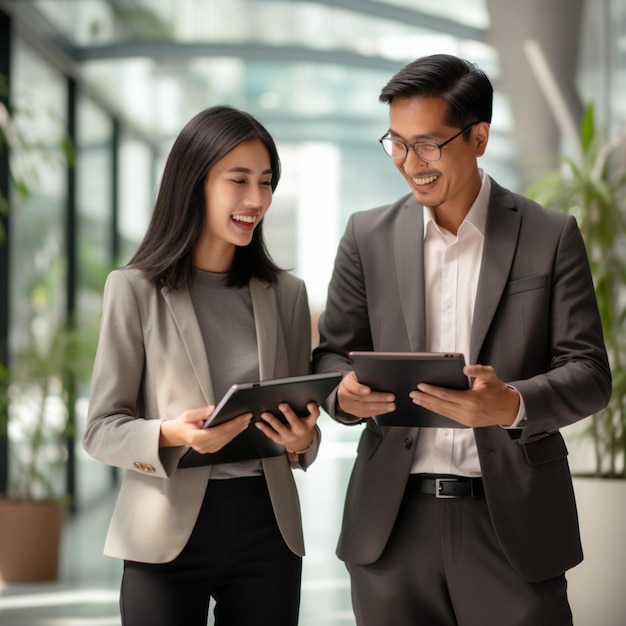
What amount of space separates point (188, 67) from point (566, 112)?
3881mm

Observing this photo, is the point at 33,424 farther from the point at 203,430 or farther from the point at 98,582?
the point at 203,430

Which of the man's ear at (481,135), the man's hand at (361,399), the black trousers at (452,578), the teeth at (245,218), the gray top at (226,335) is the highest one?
the man's ear at (481,135)

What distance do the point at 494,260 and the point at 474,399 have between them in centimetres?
41

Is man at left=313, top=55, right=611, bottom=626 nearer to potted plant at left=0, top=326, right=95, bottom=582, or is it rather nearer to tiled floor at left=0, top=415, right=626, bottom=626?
tiled floor at left=0, top=415, right=626, bottom=626

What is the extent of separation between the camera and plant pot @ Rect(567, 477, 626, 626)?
4.18 metres

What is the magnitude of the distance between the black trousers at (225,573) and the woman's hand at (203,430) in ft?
0.63

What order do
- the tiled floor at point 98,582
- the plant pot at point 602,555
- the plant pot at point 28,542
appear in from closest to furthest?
the plant pot at point 602,555, the tiled floor at point 98,582, the plant pot at point 28,542

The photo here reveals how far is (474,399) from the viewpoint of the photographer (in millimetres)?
1920

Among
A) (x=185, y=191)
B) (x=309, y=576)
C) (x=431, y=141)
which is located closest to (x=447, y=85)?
(x=431, y=141)

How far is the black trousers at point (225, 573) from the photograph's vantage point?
2104 mm

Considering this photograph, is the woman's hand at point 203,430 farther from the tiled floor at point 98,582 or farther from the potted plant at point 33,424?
the potted plant at point 33,424

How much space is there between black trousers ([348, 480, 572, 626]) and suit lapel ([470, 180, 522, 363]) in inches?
14.2

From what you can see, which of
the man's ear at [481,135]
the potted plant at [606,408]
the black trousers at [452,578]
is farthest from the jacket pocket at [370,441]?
the potted plant at [606,408]

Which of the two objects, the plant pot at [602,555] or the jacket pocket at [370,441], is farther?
the plant pot at [602,555]
